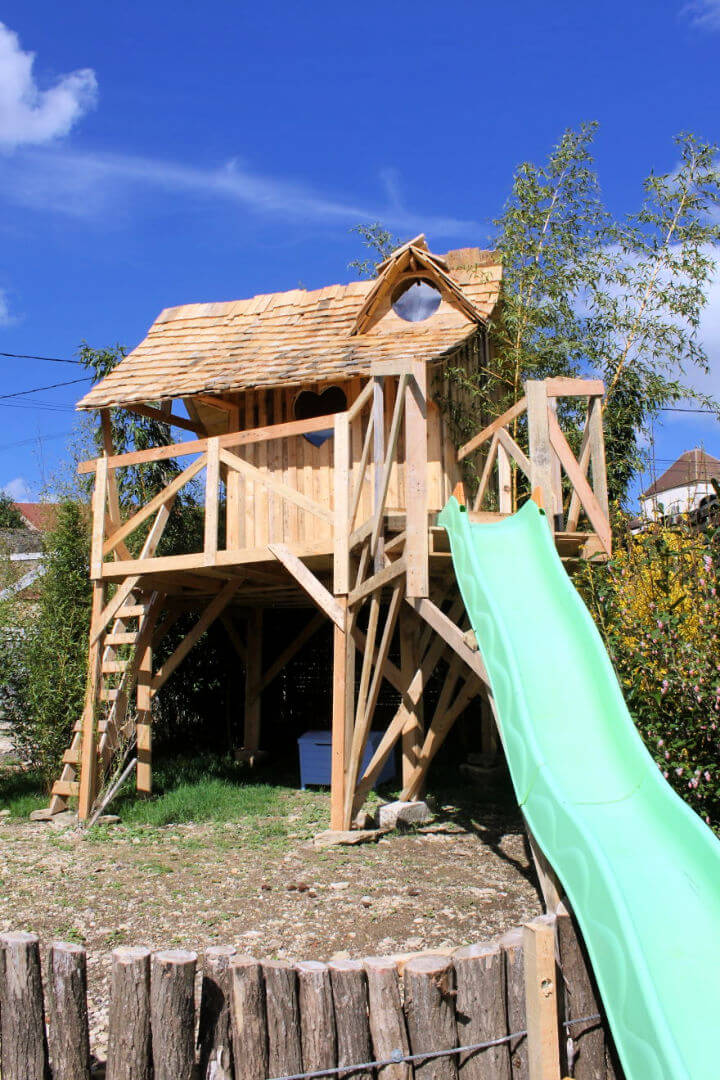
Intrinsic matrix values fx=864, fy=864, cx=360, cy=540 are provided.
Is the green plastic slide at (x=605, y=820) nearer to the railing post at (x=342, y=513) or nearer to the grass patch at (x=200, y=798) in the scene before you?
the railing post at (x=342, y=513)

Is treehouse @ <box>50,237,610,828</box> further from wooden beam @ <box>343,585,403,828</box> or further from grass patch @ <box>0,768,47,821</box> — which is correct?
grass patch @ <box>0,768,47,821</box>

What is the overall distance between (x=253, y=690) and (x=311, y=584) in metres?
4.79

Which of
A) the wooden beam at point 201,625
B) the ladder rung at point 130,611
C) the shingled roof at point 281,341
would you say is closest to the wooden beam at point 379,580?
the shingled roof at point 281,341

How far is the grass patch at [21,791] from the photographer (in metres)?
10.1

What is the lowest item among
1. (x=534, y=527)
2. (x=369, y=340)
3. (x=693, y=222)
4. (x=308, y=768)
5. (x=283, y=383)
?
(x=308, y=768)

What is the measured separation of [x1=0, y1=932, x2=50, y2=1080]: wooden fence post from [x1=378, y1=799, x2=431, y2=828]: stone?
18.1 feet

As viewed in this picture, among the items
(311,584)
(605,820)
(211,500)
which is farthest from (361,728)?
(605,820)

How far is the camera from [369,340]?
32.7 ft

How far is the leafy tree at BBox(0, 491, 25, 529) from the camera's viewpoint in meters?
45.2

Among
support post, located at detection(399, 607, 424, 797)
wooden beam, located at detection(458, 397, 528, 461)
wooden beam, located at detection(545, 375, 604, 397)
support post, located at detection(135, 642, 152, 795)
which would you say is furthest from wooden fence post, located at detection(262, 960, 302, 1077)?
support post, located at detection(135, 642, 152, 795)

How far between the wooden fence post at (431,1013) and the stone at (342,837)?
15.7 ft

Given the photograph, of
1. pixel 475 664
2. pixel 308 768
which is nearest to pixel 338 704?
pixel 475 664

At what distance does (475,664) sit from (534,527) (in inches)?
43.1

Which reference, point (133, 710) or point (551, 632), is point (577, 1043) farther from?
point (133, 710)
